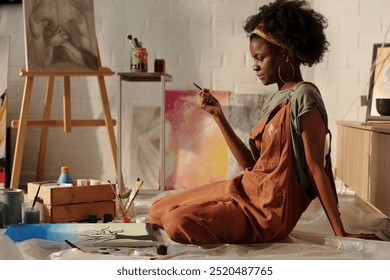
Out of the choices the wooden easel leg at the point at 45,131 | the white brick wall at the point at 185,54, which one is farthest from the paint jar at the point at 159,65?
the wooden easel leg at the point at 45,131

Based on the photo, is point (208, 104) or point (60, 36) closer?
point (208, 104)

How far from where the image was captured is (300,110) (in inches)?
77.2

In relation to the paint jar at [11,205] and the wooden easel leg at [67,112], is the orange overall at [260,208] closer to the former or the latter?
the paint jar at [11,205]

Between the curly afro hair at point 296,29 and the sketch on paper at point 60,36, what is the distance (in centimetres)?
153

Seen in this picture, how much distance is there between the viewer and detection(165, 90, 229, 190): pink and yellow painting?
3729 mm

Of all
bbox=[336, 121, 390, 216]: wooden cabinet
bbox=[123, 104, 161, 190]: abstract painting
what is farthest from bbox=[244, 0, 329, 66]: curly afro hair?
bbox=[123, 104, 161, 190]: abstract painting

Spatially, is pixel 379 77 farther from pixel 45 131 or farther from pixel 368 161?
pixel 45 131

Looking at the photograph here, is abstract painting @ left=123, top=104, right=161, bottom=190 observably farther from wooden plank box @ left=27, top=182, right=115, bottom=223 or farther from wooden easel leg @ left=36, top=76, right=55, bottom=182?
wooden plank box @ left=27, top=182, right=115, bottom=223

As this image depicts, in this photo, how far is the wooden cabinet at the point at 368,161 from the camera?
2.31m

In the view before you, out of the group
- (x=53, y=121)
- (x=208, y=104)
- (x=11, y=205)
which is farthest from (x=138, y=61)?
(x=208, y=104)

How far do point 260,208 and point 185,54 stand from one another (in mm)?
2032

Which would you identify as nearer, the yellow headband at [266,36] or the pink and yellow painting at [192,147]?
the yellow headband at [266,36]
